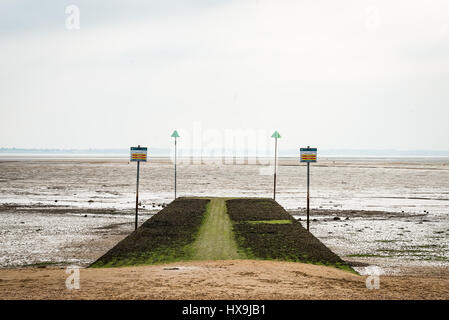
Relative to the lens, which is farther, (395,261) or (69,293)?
(395,261)

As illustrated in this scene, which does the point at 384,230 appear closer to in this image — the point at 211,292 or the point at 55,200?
the point at 211,292

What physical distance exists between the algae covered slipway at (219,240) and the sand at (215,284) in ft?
3.71

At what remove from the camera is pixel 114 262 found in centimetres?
1109

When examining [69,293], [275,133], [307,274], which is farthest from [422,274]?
[275,133]

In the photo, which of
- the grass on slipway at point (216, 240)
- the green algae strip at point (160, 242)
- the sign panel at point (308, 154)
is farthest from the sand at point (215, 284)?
the sign panel at point (308, 154)

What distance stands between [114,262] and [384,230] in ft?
42.8

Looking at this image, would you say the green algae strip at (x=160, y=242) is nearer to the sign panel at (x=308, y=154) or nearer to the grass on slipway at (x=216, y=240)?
the grass on slipway at (x=216, y=240)

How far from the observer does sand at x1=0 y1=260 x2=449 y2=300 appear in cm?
747

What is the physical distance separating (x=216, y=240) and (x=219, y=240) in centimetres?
10

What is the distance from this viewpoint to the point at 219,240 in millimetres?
13828

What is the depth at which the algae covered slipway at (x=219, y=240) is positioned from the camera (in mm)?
11523
